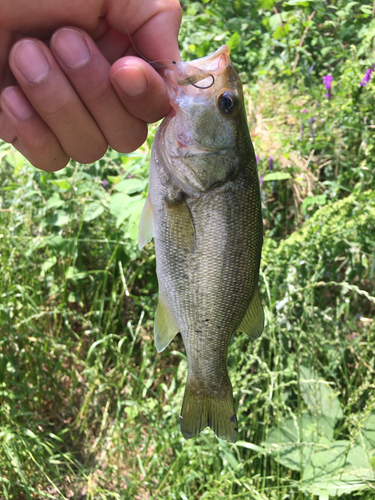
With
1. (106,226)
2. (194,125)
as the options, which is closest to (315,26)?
(106,226)

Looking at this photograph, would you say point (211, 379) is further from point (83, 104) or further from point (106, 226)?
point (106, 226)

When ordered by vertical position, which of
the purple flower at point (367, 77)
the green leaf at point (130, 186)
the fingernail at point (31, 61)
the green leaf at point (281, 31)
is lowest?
the green leaf at point (130, 186)

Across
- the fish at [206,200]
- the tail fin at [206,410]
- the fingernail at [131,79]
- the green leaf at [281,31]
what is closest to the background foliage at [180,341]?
the green leaf at [281,31]

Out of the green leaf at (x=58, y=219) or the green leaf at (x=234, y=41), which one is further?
the green leaf at (x=234, y=41)

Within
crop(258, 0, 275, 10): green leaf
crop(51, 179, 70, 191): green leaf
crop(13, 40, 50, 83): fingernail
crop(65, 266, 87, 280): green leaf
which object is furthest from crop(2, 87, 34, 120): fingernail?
crop(258, 0, 275, 10): green leaf

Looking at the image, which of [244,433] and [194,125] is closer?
[194,125]

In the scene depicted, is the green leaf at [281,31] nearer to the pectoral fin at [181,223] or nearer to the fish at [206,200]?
the fish at [206,200]

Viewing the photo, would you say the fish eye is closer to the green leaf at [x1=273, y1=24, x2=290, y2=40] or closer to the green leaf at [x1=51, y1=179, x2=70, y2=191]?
the green leaf at [x1=51, y1=179, x2=70, y2=191]
